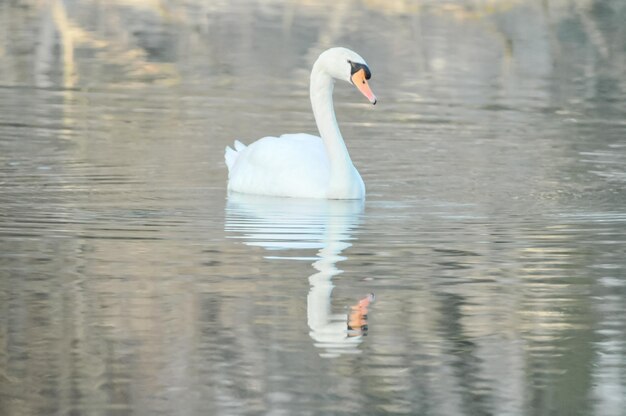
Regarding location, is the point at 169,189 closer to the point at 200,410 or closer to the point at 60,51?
the point at 200,410

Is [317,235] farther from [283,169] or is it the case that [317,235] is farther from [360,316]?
[360,316]

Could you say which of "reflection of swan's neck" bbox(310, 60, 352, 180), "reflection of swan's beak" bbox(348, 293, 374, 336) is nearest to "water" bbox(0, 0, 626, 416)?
"reflection of swan's beak" bbox(348, 293, 374, 336)

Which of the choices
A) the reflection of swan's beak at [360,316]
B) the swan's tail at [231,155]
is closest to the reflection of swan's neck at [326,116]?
the swan's tail at [231,155]

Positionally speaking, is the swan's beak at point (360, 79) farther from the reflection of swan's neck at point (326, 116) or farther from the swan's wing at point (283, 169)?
the swan's wing at point (283, 169)

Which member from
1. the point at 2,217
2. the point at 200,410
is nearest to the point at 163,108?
the point at 2,217

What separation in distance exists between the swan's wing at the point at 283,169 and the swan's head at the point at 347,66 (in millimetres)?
627

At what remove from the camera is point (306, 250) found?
11367mm

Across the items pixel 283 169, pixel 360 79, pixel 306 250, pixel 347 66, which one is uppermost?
pixel 347 66

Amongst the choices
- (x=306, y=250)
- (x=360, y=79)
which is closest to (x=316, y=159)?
(x=360, y=79)

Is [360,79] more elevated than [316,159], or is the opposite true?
[360,79]

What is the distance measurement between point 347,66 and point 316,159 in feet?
2.58

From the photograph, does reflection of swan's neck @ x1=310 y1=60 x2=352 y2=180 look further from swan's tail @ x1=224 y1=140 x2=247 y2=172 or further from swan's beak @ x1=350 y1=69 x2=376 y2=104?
swan's tail @ x1=224 y1=140 x2=247 y2=172

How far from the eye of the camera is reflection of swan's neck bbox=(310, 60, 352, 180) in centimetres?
1420

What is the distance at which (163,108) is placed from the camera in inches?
788
